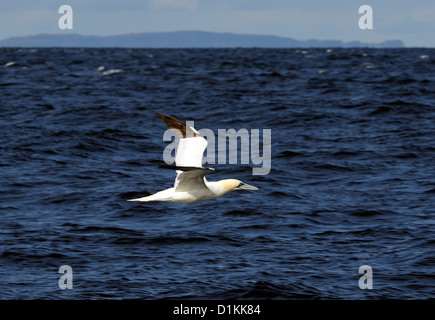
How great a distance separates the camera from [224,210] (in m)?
25.5

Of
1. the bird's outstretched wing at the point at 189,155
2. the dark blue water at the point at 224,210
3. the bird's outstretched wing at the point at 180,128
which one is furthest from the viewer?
the dark blue water at the point at 224,210

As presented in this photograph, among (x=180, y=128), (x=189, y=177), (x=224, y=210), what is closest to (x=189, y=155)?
(x=189, y=177)

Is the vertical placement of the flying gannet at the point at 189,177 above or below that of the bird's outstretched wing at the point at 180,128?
below

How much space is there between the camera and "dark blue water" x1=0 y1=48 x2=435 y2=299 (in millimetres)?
19016

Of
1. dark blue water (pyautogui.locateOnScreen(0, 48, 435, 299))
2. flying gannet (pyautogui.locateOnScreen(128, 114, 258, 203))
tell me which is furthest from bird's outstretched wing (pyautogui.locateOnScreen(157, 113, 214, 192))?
dark blue water (pyautogui.locateOnScreen(0, 48, 435, 299))

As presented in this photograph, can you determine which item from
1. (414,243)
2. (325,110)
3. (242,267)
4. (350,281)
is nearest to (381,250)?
(414,243)

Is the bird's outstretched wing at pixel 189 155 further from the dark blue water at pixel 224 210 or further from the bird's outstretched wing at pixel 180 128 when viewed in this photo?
the dark blue water at pixel 224 210

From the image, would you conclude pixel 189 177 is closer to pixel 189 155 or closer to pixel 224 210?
pixel 189 155

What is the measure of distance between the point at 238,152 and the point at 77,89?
3531 centimetres

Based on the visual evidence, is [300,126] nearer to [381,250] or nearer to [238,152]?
[238,152]

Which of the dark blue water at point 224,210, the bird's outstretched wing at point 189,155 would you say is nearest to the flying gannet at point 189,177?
the bird's outstretched wing at point 189,155

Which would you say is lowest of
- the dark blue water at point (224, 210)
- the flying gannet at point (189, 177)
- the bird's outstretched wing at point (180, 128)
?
the dark blue water at point (224, 210)

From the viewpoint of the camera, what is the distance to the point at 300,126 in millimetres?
44531

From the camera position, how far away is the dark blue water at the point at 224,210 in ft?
62.4
